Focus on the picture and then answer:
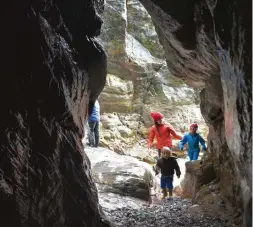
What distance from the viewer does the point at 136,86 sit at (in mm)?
25391

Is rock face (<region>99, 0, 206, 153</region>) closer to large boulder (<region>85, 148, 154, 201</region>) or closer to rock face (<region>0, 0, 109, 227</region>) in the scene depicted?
large boulder (<region>85, 148, 154, 201</region>)

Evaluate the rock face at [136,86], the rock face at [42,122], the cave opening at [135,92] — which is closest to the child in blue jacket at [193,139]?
the rock face at [42,122]

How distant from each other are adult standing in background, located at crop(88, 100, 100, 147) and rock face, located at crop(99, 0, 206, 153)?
21.0 ft

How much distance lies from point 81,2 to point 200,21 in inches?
107

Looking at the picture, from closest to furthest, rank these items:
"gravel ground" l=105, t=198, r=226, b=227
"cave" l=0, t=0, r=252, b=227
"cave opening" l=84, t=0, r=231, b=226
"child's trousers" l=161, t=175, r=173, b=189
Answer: "cave" l=0, t=0, r=252, b=227, "gravel ground" l=105, t=198, r=226, b=227, "child's trousers" l=161, t=175, r=173, b=189, "cave opening" l=84, t=0, r=231, b=226

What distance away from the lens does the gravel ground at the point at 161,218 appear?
821cm

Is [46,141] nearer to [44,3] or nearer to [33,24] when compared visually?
[33,24]

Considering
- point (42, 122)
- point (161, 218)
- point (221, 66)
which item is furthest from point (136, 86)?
point (221, 66)

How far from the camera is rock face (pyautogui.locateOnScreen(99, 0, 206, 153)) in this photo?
2411 centimetres

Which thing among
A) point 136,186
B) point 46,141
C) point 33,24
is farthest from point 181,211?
point 33,24

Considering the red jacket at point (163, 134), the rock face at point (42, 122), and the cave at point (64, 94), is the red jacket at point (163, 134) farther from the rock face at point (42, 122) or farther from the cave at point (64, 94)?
the rock face at point (42, 122)

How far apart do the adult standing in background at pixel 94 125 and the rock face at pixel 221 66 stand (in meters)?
4.83

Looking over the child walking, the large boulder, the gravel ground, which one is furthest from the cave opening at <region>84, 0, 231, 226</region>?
the gravel ground

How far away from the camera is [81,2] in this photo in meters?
8.11
